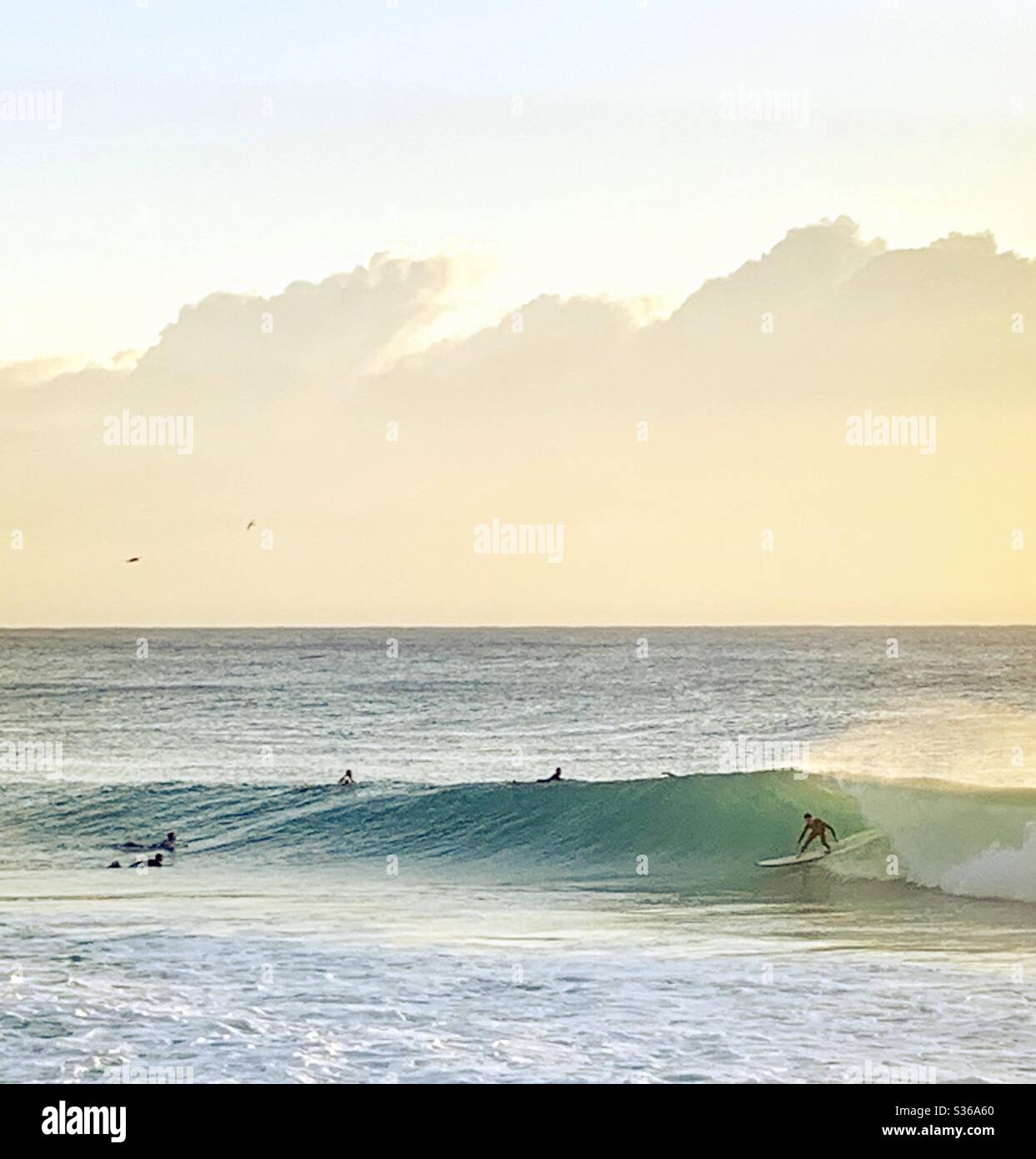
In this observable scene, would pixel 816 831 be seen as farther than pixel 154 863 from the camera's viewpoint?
Yes

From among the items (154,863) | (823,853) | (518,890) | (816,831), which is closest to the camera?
(518,890)

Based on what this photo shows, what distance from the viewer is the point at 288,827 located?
73.8 ft

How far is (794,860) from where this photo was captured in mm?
17797

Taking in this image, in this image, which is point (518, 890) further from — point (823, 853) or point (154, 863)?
point (154, 863)

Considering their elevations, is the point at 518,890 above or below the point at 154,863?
below

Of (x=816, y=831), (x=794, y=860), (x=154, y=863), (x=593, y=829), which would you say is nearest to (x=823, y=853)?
(x=794, y=860)

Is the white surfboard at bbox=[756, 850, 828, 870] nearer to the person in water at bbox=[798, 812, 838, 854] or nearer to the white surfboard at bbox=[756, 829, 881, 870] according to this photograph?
the white surfboard at bbox=[756, 829, 881, 870]

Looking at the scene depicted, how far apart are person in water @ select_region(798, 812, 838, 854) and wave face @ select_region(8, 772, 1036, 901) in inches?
10.1

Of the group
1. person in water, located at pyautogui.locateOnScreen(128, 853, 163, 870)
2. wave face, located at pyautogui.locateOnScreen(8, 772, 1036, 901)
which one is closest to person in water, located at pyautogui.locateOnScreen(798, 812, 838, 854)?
wave face, located at pyautogui.locateOnScreen(8, 772, 1036, 901)

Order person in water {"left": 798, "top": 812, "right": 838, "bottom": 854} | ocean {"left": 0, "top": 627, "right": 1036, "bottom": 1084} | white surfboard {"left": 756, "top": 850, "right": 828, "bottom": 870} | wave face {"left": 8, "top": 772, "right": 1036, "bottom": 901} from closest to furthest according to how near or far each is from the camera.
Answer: ocean {"left": 0, "top": 627, "right": 1036, "bottom": 1084} < wave face {"left": 8, "top": 772, "right": 1036, "bottom": 901} < white surfboard {"left": 756, "top": 850, "right": 828, "bottom": 870} < person in water {"left": 798, "top": 812, "right": 838, "bottom": 854}

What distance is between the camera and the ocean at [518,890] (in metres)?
9.15

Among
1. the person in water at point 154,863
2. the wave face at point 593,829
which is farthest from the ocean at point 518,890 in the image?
the person in water at point 154,863

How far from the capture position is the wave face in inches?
684

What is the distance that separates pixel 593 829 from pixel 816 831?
3.31 metres
